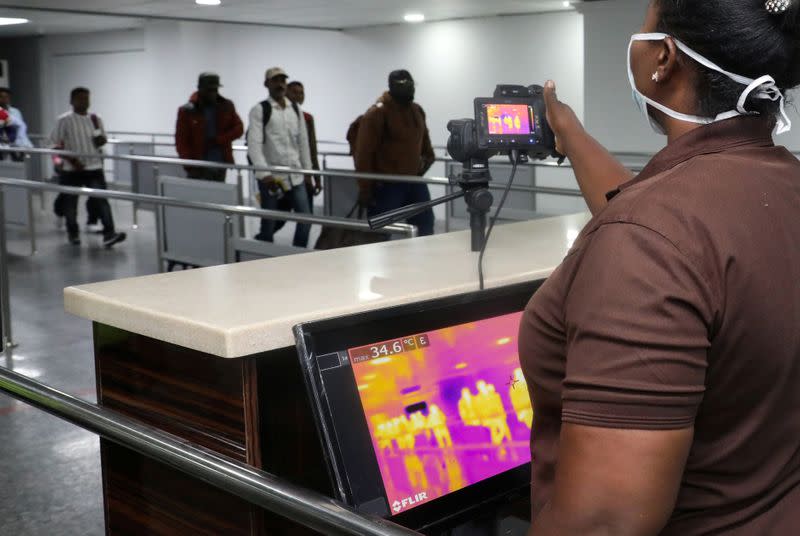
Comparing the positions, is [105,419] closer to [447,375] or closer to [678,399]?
[447,375]

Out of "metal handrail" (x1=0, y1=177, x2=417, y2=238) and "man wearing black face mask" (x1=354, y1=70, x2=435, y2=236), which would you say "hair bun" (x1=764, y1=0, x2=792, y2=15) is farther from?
"man wearing black face mask" (x1=354, y1=70, x2=435, y2=236)

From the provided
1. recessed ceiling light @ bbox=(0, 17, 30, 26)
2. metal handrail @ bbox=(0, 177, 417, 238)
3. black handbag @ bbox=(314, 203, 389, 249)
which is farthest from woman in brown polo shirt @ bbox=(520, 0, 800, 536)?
recessed ceiling light @ bbox=(0, 17, 30, 26)

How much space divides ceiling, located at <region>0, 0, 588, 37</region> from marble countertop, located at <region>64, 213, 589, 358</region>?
8625mm

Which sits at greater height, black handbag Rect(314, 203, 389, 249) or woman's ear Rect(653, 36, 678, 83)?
woman's ear Rect(653, 36, 678, 83)

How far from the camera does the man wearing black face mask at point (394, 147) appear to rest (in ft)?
20.4

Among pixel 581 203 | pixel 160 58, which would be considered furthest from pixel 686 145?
pixel 160 58

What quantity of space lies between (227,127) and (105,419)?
6642 millimetres

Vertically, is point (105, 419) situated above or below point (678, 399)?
below

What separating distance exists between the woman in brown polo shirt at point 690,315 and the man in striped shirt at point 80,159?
27.0ft

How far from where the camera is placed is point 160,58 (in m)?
15.4

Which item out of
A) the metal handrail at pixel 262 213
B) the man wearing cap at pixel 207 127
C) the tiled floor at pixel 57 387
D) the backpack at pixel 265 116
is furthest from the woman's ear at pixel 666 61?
the man wearing cap at pixel 207 127

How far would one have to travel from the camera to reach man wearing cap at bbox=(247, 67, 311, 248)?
7.14 m

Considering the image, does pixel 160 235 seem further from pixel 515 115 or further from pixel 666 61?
pixel 666 61

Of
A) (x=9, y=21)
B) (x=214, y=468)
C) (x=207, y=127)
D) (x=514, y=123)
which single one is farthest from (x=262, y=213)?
(x=9, y=21)
